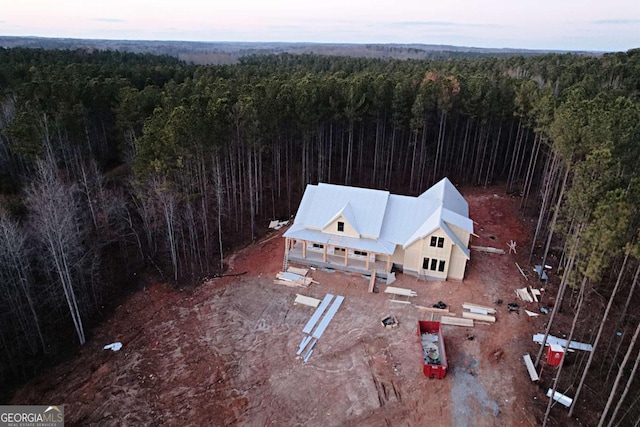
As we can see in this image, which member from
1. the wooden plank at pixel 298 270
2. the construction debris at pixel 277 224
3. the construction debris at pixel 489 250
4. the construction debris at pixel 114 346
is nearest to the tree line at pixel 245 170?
the construction debris at pixel 277 224

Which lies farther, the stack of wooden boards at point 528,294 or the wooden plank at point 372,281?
the wooden plank at point 372,281

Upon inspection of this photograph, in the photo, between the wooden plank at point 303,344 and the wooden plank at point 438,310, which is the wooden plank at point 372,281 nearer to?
the wooden plank at point 438,310

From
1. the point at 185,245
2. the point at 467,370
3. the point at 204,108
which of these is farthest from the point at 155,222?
the point at 467,370

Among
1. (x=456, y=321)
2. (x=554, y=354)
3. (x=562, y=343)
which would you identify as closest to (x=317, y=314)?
(x=456, y=321)

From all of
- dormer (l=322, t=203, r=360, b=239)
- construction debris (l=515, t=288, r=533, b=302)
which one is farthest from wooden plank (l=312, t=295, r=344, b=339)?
construction debris (l=515, t=288, r=533, b=302)

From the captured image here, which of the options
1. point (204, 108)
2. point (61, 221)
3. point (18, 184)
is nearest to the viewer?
point (61, 221)

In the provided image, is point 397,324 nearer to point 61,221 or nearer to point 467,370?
point 467,370

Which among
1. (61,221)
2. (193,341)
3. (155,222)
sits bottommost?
(193,341)

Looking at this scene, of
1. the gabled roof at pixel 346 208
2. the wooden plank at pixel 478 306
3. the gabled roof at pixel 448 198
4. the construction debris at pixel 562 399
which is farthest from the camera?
the gabled roof at pixel 448 198
